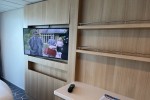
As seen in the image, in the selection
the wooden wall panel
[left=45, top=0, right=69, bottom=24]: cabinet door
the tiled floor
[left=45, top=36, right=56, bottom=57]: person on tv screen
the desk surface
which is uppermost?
[left=45, top=0, right=69, bottom=24]: cabinet door

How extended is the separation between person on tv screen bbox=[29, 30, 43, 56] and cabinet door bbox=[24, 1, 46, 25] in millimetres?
241

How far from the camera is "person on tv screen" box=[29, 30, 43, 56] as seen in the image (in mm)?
2484

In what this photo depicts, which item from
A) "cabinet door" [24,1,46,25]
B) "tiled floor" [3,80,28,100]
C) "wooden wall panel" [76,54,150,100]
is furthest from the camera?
"tiled floor" [3,80,28,100]

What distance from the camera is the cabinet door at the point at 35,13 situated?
7.83 ft

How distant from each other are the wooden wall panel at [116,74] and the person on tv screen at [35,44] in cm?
98

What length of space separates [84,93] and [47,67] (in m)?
1.25

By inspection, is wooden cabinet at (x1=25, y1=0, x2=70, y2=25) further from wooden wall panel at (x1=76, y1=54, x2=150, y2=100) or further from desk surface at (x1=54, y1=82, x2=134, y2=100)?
desk surface at (x1=54, y1=82, x2=134, y2=100)

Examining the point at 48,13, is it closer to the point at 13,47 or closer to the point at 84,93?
the point at 84,93

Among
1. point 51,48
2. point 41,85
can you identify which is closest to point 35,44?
point 51,48

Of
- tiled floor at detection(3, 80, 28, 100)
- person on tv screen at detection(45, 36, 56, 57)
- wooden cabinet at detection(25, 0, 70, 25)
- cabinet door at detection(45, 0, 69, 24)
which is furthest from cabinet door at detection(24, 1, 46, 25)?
tiled floor at detection(3, 80, 28, 100)

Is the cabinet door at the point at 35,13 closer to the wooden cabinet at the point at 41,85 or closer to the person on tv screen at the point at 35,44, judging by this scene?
the person on tv screen at the point at 35,44

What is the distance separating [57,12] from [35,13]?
0.67m

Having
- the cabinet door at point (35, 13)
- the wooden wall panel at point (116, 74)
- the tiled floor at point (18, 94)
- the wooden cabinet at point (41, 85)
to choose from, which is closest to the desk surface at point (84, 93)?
the wooden wall panel at point (116, 74)

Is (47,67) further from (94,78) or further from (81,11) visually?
(81,11)
